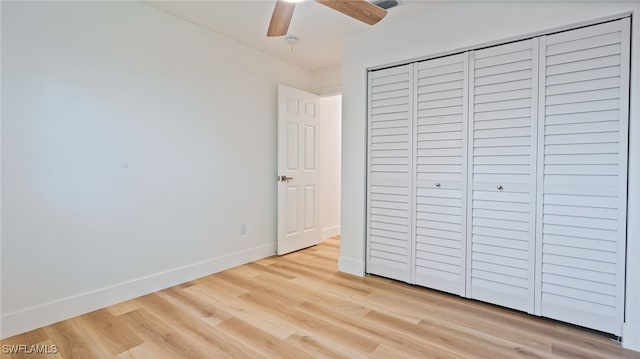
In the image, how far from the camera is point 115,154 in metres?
2.56

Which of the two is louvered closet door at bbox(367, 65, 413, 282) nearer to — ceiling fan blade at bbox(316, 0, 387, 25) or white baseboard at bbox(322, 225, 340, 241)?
ceiling fan blade at bbox(316, 0, 387, 25)

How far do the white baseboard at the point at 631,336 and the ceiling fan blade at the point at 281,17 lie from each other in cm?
282

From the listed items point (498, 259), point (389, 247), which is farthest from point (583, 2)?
point (389, 247)

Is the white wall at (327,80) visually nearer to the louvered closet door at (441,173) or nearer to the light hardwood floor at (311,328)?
the louvered closet door at (441,173)

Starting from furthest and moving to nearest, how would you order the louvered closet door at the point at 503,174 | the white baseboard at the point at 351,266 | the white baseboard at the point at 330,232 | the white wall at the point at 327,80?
the white baseboard at the point at 330,232 → the white wall at the point at 327,80 → the white baseboard at the point at 351,266 → the louvered closet door at the point at 503,174

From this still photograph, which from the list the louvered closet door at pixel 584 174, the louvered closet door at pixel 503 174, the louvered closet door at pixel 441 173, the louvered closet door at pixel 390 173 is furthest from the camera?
the louvered closet door at pixel 390 173

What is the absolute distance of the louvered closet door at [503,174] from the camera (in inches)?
92.6

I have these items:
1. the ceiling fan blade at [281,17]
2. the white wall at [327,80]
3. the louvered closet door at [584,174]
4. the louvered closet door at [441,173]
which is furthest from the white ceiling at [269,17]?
the louvered closet door at [584,174]

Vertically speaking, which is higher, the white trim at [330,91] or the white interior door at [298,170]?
the white trim at [330,91]

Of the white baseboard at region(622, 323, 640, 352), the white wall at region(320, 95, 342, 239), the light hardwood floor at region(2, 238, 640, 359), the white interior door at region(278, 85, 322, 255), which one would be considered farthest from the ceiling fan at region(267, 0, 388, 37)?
the white wall at region(320, 95, 342, 239)

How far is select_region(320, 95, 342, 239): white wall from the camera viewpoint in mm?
4777

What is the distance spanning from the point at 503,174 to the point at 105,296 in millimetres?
3243

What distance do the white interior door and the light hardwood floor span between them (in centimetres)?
115

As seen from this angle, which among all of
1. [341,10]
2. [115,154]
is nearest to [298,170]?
[115,154]
